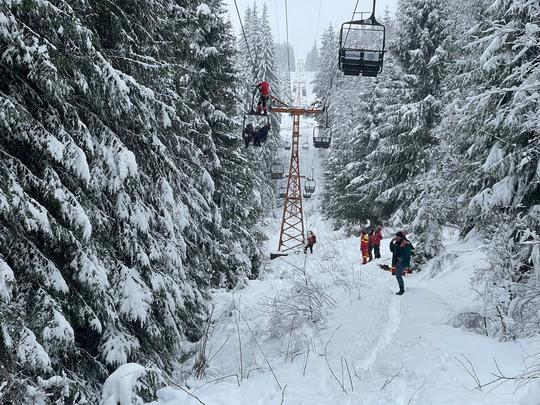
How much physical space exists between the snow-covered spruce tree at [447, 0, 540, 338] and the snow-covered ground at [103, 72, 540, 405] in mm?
999

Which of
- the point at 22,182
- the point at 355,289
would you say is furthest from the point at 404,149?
the point at 22,182

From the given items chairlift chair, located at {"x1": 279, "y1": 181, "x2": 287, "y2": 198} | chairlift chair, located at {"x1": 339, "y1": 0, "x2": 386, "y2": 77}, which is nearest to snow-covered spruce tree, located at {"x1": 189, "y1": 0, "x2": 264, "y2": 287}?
chairlift chair, located at {"x1": 339, "y1": 0, "x2": 386, "y2": 77}

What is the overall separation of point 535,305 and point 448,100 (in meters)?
13.0

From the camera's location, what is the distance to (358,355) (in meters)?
7.38

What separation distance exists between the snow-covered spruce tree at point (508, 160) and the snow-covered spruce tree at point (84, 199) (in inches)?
236

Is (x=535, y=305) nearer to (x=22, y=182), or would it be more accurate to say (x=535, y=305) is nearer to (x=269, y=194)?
(x=22, y=182)

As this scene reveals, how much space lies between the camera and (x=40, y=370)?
5.82 meters

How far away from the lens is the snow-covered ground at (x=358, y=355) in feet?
17.7

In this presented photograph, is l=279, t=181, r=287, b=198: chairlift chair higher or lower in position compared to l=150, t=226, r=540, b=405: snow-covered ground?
lower

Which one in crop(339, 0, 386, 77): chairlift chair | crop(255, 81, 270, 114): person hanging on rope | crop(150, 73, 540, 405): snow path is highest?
crop(339, 0, 386, 77): chairlift chair

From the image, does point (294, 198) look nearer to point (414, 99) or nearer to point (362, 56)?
point (414, 99)

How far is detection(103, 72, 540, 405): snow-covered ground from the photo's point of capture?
538 centimetres

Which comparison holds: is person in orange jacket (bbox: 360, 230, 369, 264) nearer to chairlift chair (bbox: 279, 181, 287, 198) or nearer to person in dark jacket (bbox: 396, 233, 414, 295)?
person in dark jacket (bbox: 396, 233, 414, 295)

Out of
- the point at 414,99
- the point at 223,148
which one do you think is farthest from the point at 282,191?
the point at 223,148
